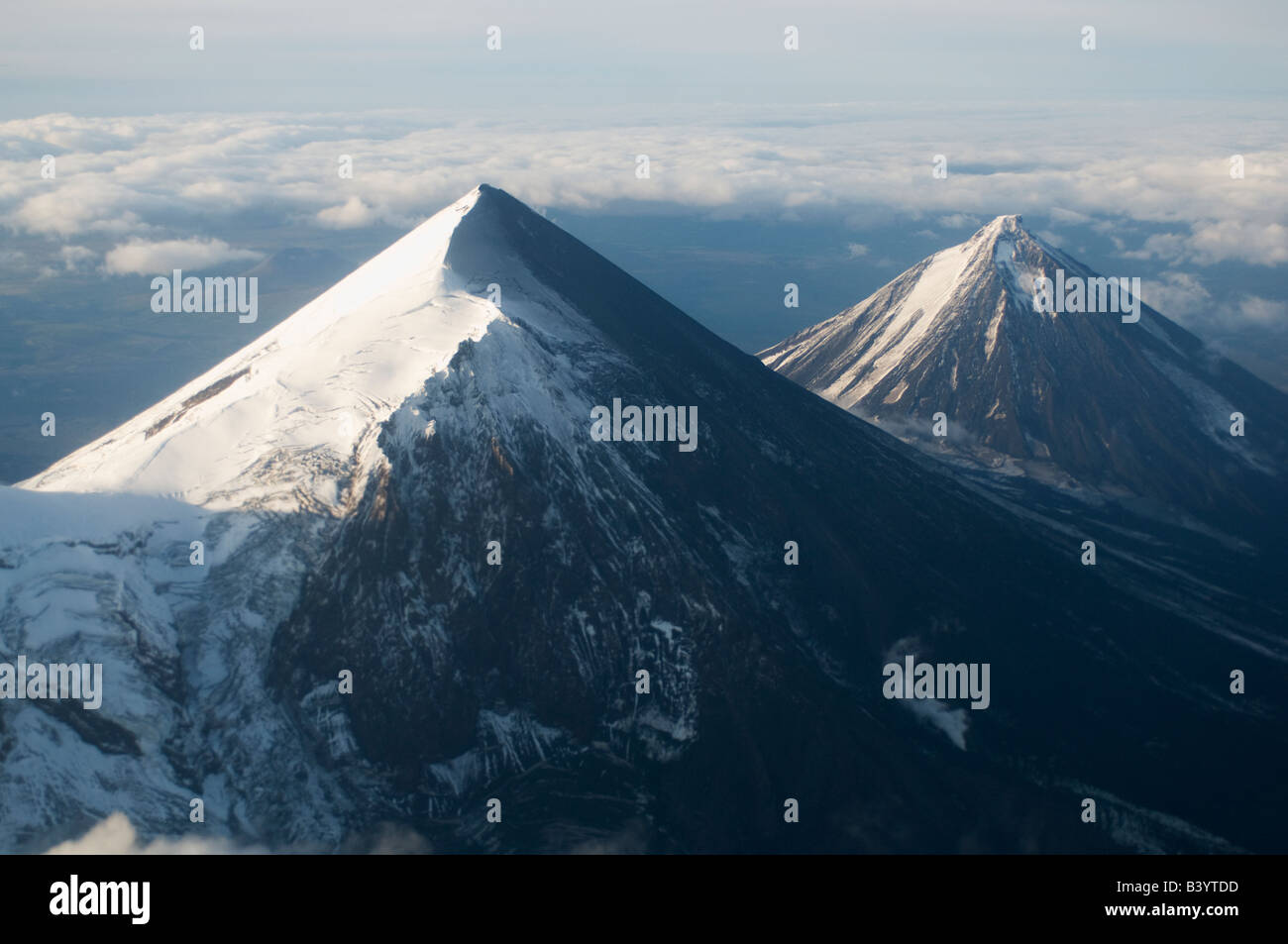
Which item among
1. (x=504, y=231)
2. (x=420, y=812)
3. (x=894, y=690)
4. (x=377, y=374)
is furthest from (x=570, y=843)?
(x=504, y=231)

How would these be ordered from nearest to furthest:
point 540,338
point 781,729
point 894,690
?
point 781,729
point 894,690
point 540,338

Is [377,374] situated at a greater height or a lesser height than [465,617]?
greater

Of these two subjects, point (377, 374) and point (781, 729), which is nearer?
point (781, 729)

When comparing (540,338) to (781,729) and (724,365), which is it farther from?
(781,729)

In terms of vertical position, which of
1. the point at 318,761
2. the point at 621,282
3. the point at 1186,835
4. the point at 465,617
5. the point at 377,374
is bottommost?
the point at 1186,835

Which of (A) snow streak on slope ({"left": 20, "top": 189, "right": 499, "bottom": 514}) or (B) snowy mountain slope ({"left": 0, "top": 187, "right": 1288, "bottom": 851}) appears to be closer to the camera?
(B) snowy mountain slope ({"left": 0, "top": 187, "right": 1288, "bottom": 851})
